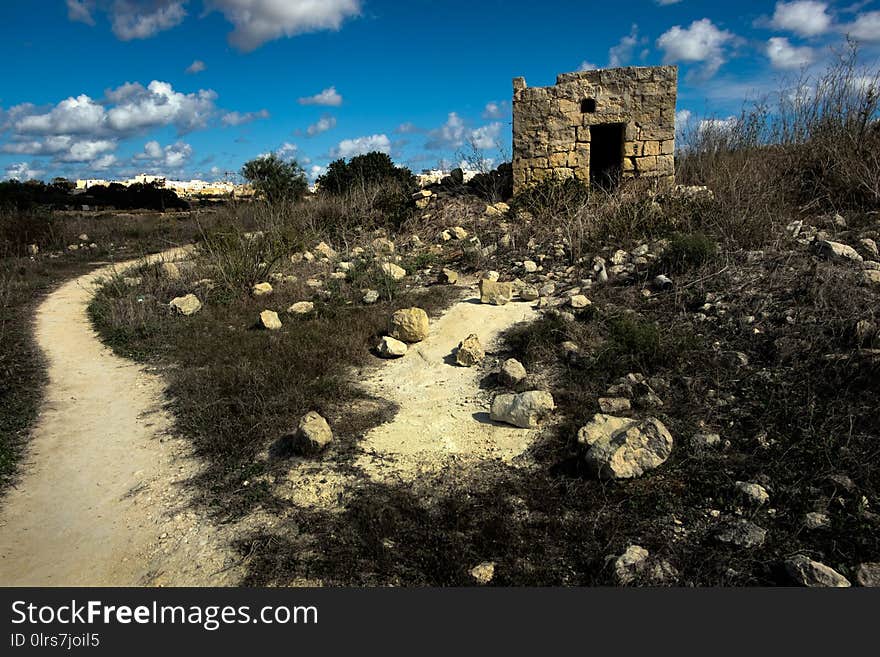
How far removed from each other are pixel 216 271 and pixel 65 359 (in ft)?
9.15

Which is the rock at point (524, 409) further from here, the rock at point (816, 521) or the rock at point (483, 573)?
the rock at point (816, 521)

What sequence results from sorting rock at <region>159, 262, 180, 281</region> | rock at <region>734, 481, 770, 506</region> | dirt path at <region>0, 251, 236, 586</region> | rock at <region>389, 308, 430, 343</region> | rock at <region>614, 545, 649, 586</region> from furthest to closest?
rock at <region>159, 262, 180, 281</region>
rock at <region>389, 308, 430, 343</region>
rock at <region>734, 481, 770, 506</region>
dirt path at <region>0, 251, 236, 586</region>
rock at <region>614, 545, 649, 586</region>

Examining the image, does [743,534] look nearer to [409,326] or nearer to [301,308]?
[409,326]

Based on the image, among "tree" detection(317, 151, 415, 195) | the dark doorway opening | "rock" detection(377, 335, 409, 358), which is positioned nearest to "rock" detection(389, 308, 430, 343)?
"rock" detection(377, 335, 409, 358)

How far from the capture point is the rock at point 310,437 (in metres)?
4.14

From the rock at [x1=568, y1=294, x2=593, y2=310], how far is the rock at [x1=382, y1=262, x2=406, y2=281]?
3052mm

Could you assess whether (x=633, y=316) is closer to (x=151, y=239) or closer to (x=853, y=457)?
(x=853, y=457)

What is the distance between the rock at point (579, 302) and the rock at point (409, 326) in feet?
5.77

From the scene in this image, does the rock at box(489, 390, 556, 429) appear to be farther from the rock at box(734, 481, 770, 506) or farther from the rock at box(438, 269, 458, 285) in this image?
the rock at box(438, 269, 458, 285)

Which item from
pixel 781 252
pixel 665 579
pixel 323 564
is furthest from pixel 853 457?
pixel 781 252

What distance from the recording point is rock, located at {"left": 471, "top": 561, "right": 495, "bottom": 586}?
2873 millimetres

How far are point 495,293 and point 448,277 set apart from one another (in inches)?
55.3

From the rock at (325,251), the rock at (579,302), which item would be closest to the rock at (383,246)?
the rock at (325,251)

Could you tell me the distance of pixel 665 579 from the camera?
110 inches
